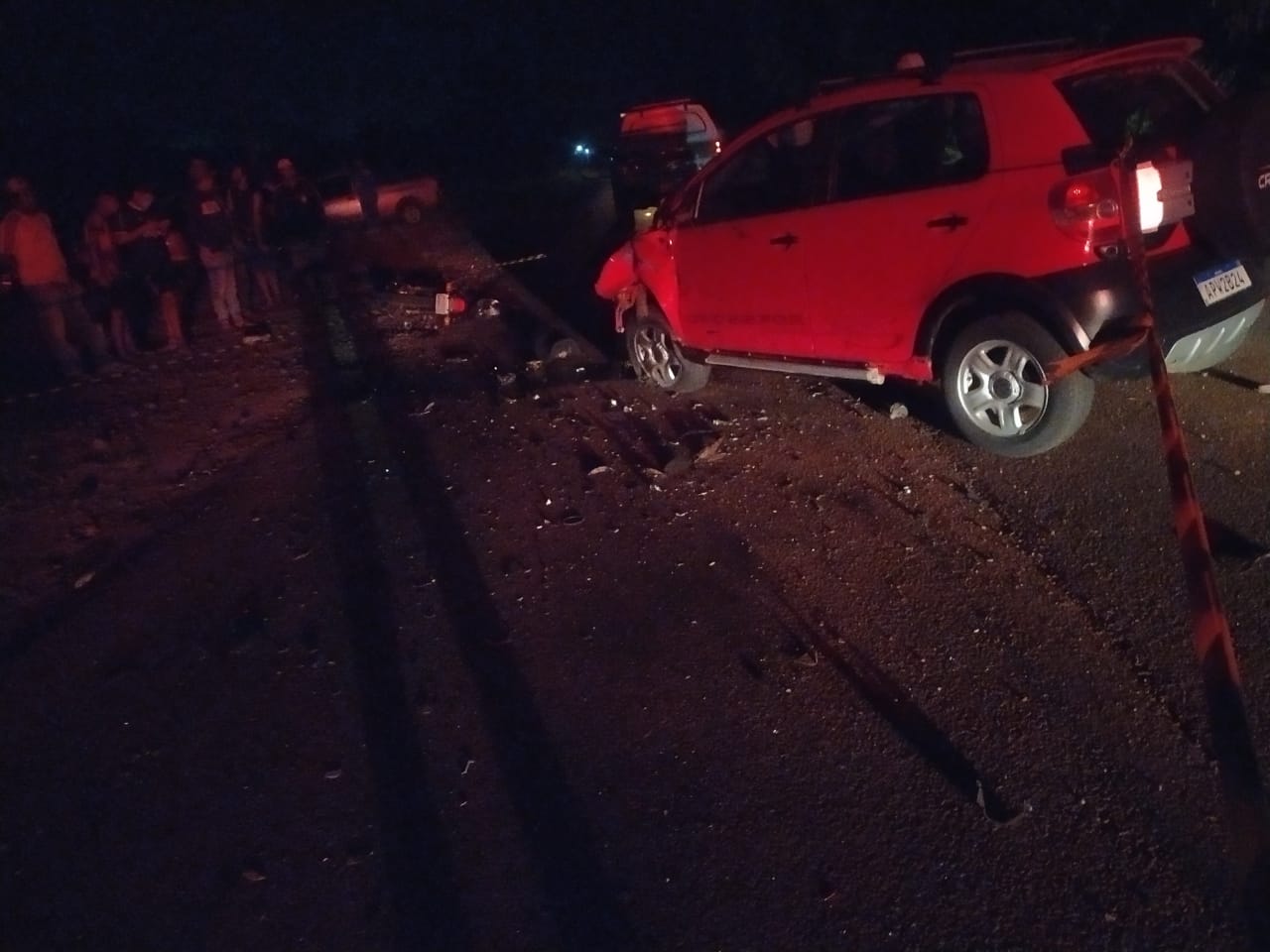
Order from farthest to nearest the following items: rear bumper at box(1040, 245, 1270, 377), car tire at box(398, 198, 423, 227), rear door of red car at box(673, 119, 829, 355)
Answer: car tire at box(398, 198, 423, 227), rear door of red car at box(673, 119, 829, 355), rear bumper at box(1040, 245, 1270, 377)

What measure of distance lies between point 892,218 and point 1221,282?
60.1 inches

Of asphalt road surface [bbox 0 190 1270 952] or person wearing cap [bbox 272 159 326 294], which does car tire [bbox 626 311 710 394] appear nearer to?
asphalt road surface [bbox 0 190 1270 952]

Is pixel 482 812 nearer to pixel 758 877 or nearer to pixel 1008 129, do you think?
pixel 758 877

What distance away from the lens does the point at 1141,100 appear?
5000 millimetres

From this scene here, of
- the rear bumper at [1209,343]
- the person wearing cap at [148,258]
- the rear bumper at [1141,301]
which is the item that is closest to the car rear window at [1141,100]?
the rear bumper at [1141,301]

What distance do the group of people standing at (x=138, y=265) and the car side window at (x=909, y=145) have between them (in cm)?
680

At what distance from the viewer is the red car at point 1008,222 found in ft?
15.3

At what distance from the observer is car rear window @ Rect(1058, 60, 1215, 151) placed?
4777 mm

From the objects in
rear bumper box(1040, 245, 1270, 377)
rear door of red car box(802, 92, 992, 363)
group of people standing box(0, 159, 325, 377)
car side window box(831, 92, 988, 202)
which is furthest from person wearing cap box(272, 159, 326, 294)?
rear bumper box(1040, 245, 1270, 377)

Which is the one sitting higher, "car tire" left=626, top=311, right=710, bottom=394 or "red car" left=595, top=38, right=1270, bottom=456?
"red car" left=595, top=38, right=1270, bottom=456

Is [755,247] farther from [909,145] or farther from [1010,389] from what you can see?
[1010,389]

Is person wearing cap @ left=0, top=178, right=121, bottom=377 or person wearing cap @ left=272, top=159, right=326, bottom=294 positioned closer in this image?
person wearing cap @ left=0, top=178, right=121, bottom=377

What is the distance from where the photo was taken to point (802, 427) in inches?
251

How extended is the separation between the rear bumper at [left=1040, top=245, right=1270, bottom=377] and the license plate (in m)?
0.02
